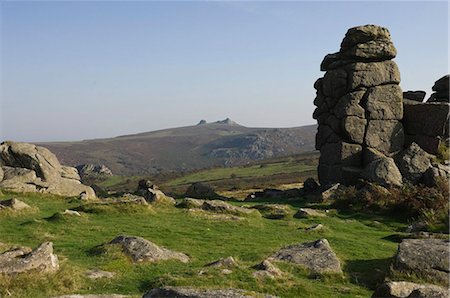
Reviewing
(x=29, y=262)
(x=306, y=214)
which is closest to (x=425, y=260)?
(x=29, y=262)

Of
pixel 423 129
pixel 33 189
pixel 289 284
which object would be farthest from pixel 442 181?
pixel 33 189

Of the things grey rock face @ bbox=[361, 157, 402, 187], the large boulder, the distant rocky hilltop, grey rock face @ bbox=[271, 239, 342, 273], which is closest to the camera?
grey rock face @ bbox=[271, 239, 342, 273]

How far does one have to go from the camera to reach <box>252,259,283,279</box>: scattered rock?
1476 centimetres

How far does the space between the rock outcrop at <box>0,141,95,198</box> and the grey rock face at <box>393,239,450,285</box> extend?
29030 mm

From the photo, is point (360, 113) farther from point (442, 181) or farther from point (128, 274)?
point (128, 274)

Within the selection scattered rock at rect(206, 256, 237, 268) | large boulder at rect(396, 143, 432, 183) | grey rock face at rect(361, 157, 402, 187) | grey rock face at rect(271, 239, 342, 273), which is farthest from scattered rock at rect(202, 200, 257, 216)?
large boulder at rect(396, 143, 432, 183)

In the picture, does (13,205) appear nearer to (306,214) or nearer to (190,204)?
(190,204)

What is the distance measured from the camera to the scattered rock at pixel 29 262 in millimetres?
13535

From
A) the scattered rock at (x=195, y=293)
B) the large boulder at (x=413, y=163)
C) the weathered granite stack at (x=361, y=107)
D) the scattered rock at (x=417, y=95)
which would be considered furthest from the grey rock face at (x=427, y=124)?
the scattered rock at (x=195, y=293)

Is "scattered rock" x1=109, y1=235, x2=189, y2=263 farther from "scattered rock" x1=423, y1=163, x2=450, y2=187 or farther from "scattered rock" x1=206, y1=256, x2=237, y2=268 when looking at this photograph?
"scattered rock" x1=423, y1=163, x2=450, y2=187

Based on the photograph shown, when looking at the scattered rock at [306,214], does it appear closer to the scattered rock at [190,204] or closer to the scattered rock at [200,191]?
the scattered rock at [190,204]

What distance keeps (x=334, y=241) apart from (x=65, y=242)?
42.7ft

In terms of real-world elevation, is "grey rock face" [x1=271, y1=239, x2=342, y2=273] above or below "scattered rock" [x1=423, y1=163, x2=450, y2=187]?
below

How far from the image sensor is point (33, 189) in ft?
124
